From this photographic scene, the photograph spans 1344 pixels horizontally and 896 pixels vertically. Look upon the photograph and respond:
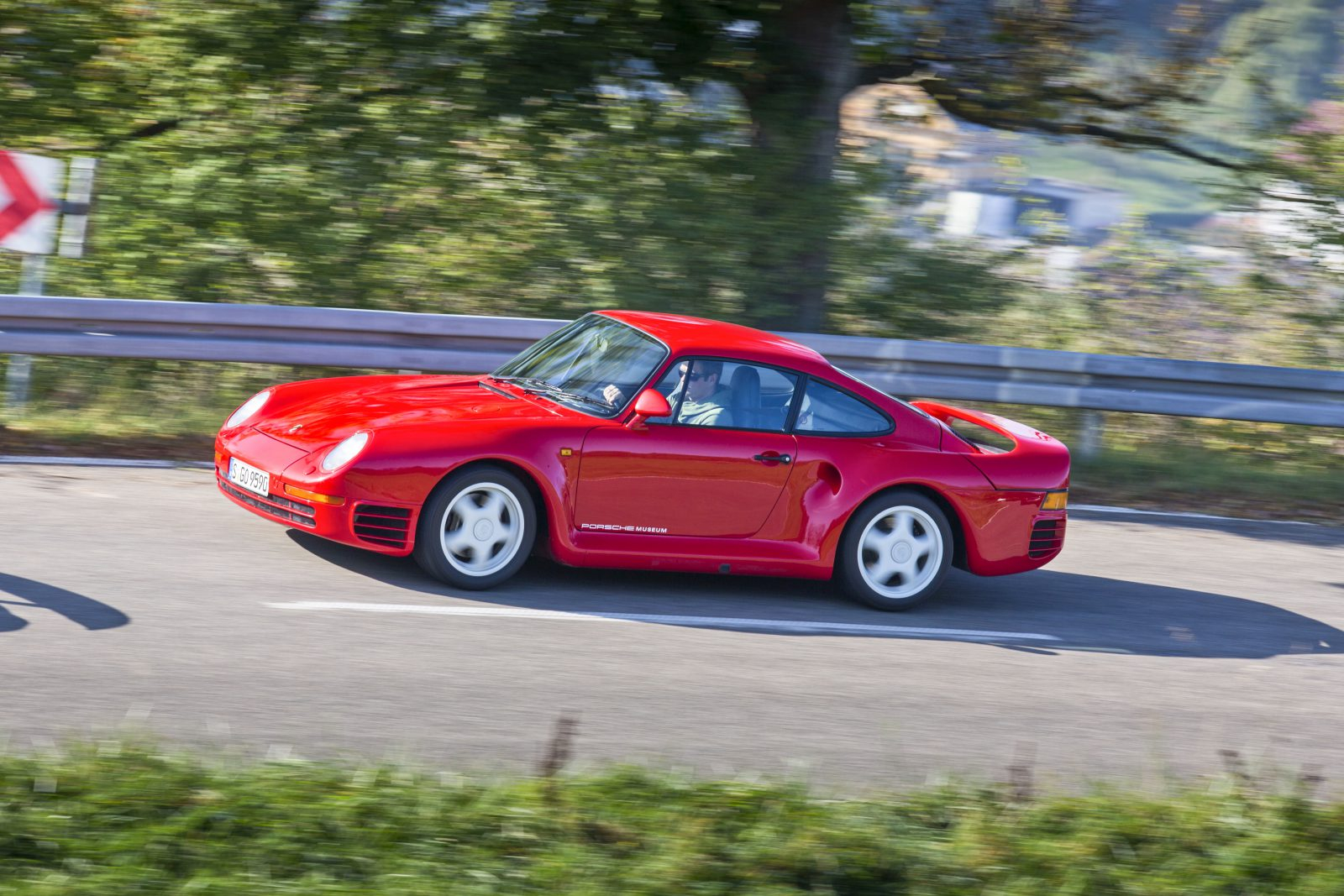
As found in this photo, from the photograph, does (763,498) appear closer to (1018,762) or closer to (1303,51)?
(1018,762)

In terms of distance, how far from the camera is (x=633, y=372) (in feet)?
22.6

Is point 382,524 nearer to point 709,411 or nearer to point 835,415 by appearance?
point 709,411

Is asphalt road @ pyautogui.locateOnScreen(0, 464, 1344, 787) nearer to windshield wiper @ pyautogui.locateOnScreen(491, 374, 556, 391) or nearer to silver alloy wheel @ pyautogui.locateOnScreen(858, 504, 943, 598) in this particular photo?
silver alloy wheel @ pyautogui.locateOnScreen(858, 504, 943, 598)

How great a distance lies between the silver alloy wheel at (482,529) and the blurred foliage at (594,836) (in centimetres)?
220

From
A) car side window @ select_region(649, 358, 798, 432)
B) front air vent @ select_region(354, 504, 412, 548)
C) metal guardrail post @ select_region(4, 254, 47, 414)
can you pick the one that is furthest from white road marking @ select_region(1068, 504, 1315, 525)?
metal guardrail post @ select_region(4, 254, 47, 414)

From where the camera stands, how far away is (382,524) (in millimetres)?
6309

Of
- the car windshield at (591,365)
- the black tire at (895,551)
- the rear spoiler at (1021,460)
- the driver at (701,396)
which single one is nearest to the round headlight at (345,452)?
the car windshield at (591,365)

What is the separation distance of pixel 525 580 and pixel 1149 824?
3271 millimetres

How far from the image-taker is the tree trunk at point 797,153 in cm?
1287

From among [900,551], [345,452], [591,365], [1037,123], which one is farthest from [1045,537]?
[1037,123]

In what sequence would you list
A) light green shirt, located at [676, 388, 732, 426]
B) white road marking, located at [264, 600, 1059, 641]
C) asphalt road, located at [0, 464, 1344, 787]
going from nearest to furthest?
1. asphalt road, located at [0, 464, 1344, 787]
2. white road marking, located at [264, 600, 1059, 641]
3. light green shirt, located at [676, 388, 732, 426]

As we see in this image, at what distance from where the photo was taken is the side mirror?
648 centimetres

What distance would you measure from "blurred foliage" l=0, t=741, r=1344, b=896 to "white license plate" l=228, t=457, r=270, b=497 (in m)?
2.42

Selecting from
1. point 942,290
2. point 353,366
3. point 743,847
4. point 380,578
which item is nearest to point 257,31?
point 353,366
